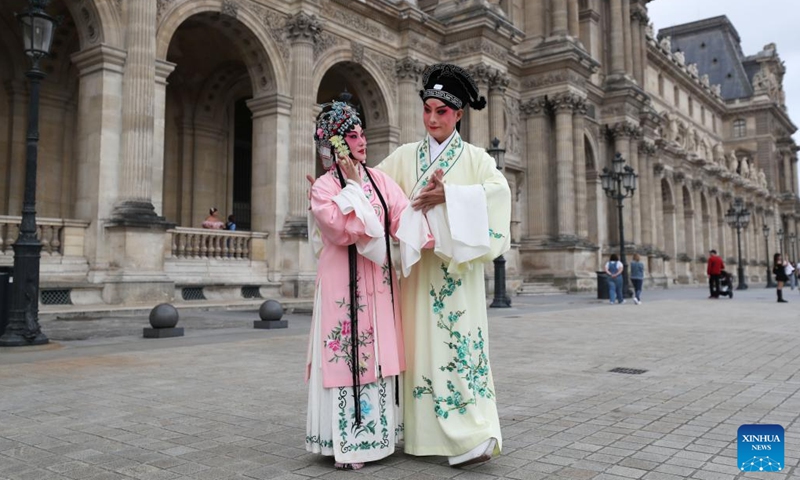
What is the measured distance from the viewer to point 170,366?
730cm

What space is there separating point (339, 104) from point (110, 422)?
2.79 m

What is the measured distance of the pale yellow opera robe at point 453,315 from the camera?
12.2ft

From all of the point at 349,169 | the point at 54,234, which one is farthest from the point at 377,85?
the point at 349,169

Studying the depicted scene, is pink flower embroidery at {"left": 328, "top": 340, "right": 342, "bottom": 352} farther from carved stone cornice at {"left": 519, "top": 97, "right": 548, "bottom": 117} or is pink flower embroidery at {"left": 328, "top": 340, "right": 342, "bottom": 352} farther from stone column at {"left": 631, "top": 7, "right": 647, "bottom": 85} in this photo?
stone column at {"left": 631, "top": 7, "right": 647, "bottom": 85}

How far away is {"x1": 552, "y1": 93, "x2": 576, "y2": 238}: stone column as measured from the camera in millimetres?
30172

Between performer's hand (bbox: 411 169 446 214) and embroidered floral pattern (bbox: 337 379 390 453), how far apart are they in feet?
3.43

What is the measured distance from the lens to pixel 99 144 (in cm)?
1534

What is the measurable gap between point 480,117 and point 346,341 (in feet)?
76.5

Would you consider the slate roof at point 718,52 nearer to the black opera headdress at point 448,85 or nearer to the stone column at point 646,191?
the stone column at point 646,191

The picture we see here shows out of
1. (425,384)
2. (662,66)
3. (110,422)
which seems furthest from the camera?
(662,66)

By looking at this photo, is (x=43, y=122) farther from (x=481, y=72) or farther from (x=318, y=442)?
(x=318, y=442)

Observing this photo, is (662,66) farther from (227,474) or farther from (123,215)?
(227,474)

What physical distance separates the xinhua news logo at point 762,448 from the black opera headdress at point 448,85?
2.41 meters

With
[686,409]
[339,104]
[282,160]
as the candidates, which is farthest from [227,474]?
[282,160]
